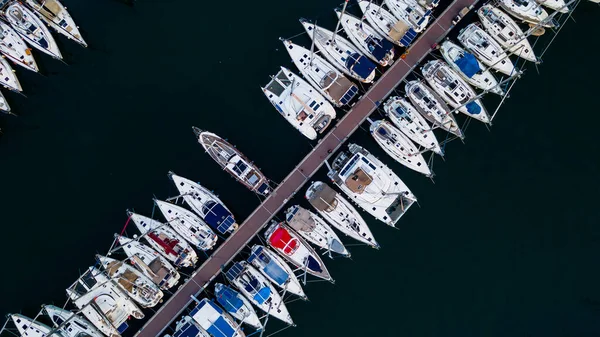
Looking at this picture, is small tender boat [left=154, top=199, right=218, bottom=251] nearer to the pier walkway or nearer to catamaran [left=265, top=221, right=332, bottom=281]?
the pier walkway

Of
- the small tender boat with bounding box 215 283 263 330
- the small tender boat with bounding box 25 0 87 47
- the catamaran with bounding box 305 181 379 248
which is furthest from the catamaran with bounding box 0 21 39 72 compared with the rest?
the catamaran with bounding box 305 181 379 248

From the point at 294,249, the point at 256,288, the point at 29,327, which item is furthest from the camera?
the point at 294,249

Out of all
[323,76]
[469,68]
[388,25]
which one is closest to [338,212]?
[323,76]

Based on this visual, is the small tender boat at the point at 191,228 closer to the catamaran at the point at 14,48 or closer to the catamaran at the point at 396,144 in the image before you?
the catamaran at the point at 396,144

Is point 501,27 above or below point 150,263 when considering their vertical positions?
below

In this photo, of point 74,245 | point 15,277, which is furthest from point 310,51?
point 15,277

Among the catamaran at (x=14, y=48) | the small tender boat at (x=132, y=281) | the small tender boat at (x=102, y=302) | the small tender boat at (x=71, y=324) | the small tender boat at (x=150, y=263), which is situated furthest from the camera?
the catamaran at (x=14, y=48)

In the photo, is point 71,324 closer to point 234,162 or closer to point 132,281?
point 132,281

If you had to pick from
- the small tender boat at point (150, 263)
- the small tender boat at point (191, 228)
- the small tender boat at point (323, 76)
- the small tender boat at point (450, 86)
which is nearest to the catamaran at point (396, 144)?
the small tender boat at point (323, 76)
